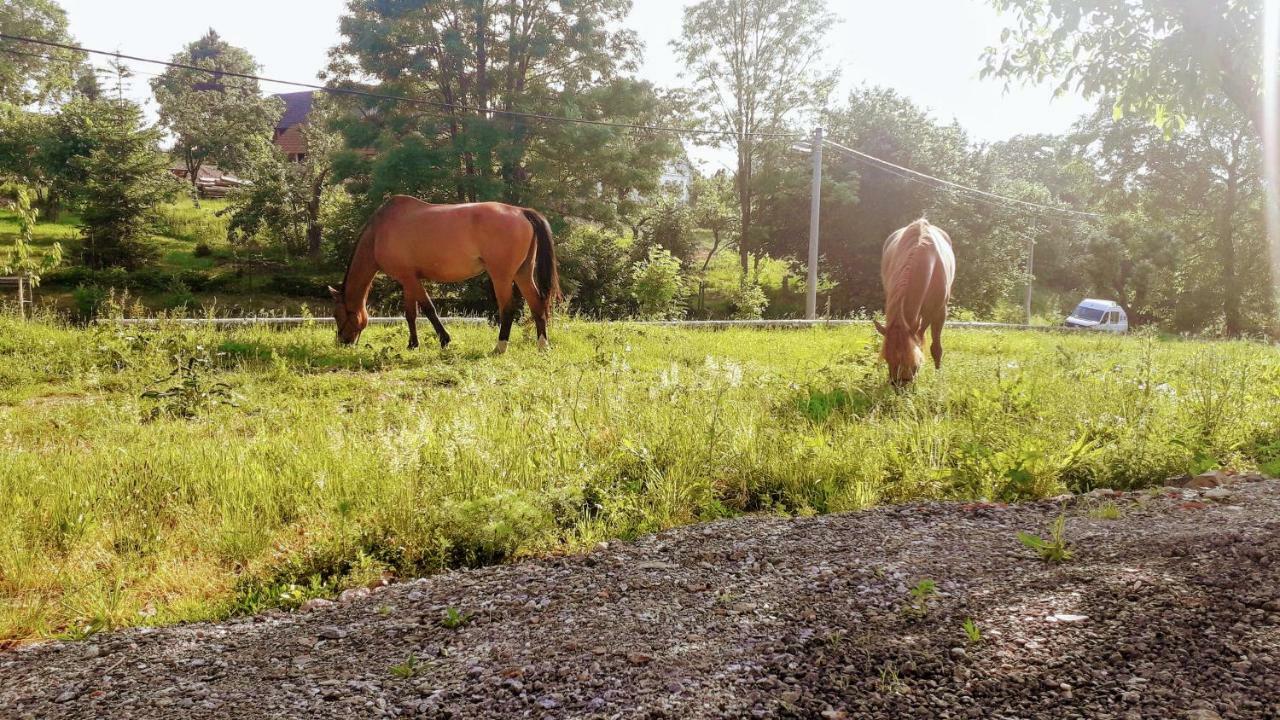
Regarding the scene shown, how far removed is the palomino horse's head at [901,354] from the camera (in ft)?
20.9

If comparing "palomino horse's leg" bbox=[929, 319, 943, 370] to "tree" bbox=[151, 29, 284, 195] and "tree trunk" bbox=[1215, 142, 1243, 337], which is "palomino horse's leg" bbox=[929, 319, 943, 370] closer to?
"tree trunk" bbox=[1215, 142, 1243, 337]

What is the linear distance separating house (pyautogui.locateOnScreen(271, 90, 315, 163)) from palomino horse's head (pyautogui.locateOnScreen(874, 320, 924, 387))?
1608 inches

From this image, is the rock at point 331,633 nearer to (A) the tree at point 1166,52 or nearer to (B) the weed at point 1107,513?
(B) the weed at point 1107,513

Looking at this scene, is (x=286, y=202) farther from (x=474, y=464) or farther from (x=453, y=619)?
(x=453, y=619)

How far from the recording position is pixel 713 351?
11086mm

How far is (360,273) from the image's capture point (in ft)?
34.2

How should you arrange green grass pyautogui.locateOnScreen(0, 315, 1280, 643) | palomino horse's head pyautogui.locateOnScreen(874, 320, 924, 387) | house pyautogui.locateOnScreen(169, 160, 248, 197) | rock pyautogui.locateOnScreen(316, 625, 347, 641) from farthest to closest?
1. house pyautogui.locateOnScreen(169, 160, 248, 197)
2. palomino horse's head pyautogui.locateOnScreen(874, 320, 924, 387)
3. green grass pyautogui.locateOnScreen(0, 315, 1280, 643)
4. rock pyautogui.locateOnScreen(316, 625, 347, 641)

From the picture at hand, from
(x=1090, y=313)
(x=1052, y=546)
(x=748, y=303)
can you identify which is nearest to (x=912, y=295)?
(x=1052, y=546)

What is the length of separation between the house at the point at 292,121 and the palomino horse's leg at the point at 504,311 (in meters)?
35.1

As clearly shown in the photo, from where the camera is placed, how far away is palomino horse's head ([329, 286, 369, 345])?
10.2 metres

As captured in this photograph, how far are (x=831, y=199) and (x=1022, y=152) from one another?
3202 cm

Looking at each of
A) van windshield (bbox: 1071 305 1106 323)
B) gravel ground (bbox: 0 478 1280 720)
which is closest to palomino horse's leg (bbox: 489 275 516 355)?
gravel ground (bbox: 0 478 1280 720)

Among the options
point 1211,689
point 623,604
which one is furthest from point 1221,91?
point 623,604

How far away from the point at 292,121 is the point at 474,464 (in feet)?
177
